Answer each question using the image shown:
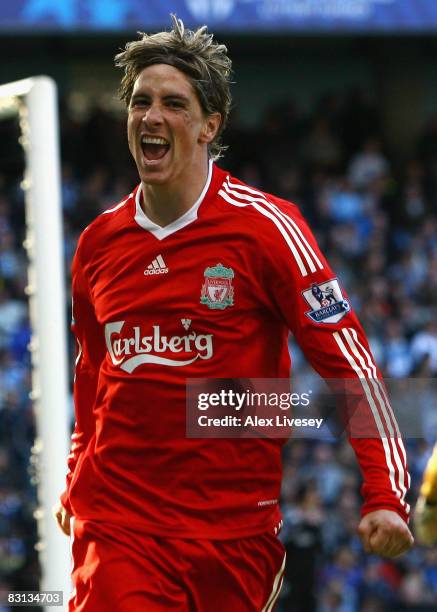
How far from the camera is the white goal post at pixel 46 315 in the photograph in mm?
5316

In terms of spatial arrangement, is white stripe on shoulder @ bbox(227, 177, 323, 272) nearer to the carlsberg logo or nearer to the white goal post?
the carlsberg logo

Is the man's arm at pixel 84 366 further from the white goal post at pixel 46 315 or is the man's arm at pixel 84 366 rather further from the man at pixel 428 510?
the white goal post at pixel 46 315

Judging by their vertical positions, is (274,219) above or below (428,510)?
above


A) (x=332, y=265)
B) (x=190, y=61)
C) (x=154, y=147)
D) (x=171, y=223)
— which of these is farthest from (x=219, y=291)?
(x=332, y=265)

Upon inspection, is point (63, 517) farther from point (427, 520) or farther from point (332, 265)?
point (332, 265)

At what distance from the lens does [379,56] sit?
17.1 metres

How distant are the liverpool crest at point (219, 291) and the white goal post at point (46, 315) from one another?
5.57ft

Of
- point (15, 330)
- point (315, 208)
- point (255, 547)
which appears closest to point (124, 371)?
point (255, 547)

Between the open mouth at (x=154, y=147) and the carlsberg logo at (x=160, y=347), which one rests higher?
the open mouth at (x=154, y=147)

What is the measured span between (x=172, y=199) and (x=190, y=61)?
0.40 meters

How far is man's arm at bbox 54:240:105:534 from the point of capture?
4.07 metres

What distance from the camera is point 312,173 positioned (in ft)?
49.5

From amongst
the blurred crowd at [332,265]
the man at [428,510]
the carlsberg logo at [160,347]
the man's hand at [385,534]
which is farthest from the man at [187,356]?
the blurred crowd at [332,265]

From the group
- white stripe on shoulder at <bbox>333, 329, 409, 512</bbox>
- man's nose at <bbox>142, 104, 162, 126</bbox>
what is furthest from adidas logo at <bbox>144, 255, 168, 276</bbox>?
white stripe on shoulder at <bbox>333, 329, 409, 512</bbox>
